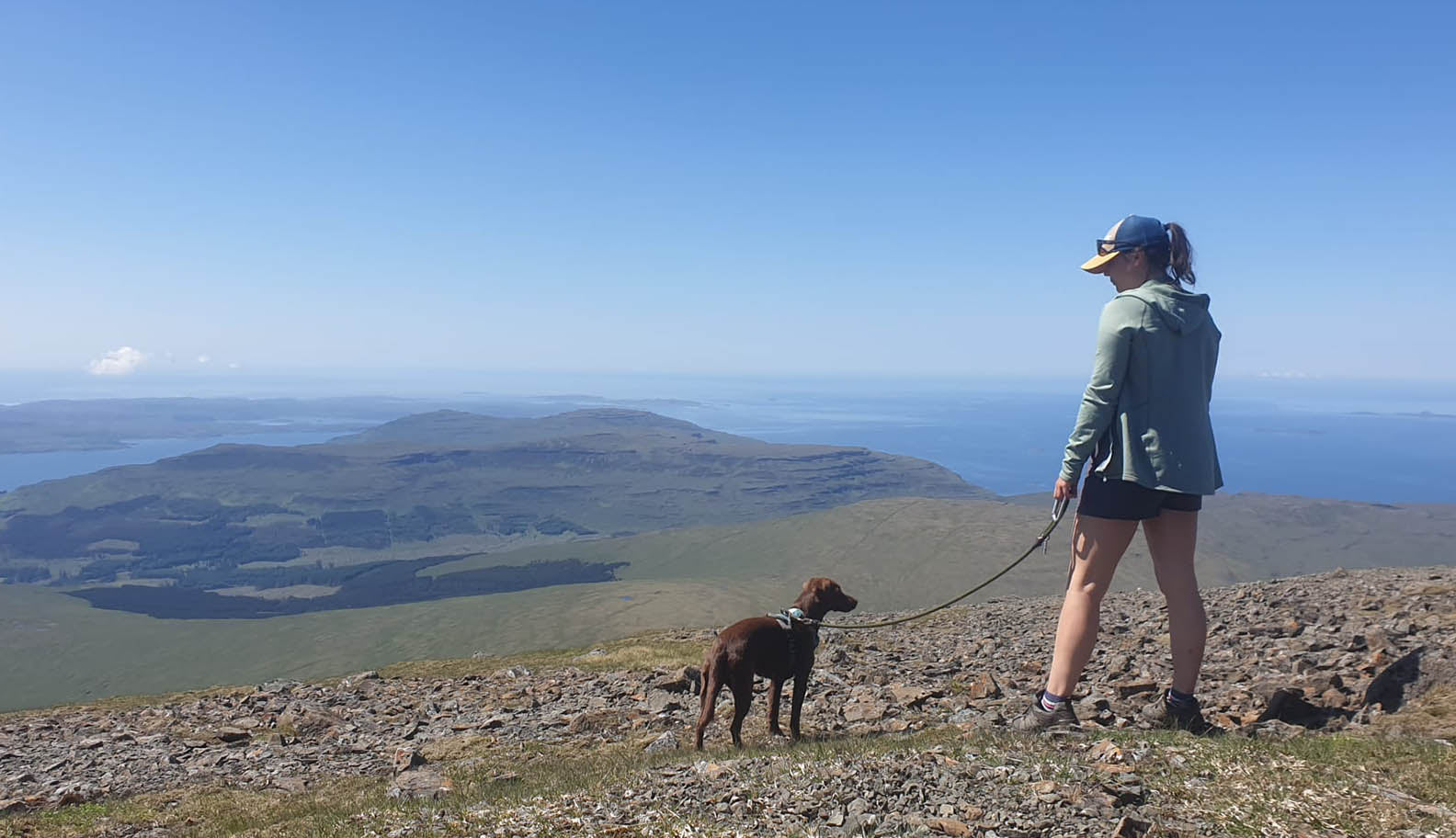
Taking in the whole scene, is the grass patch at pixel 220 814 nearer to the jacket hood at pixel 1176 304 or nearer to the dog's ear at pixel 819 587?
the dog's ear at pixel 819 587

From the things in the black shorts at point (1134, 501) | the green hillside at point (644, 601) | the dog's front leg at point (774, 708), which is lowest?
the green hillside at point (644, 601)

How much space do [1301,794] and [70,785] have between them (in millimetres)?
12701

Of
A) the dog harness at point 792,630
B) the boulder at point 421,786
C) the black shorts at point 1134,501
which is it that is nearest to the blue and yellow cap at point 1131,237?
the black shorts at point 1134,501

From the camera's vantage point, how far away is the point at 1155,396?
6.05m

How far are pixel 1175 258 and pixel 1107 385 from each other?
4.27 feet

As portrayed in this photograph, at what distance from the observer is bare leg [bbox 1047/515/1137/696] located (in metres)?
6.34

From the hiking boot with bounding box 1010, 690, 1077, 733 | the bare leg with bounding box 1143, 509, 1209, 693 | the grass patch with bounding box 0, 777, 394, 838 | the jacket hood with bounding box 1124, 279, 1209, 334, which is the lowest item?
the grass patch with bounding box 0, 777, 394, 838

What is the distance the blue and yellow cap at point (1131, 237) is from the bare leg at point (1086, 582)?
2.15 meters

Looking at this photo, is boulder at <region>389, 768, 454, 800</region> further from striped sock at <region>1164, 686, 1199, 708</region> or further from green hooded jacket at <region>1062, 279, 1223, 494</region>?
striped sock at <region>1164, 686, 1199, 708</region>

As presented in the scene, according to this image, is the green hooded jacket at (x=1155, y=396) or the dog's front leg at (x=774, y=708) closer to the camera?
the green hooded jacket at (x=1155, y=396)

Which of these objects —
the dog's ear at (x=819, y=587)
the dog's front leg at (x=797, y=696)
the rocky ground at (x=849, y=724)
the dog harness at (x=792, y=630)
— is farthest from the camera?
the dog's ear at (x=819, y=587)

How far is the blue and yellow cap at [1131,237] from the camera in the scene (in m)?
6.38

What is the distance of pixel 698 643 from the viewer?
22344 mm

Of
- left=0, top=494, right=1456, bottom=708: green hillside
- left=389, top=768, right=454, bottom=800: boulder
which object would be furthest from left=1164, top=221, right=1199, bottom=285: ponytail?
left=0, top=494, right=1456, bottom=708: green hillside
